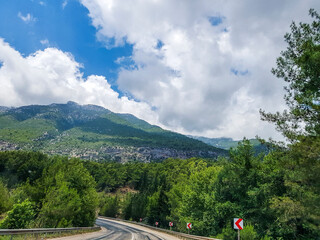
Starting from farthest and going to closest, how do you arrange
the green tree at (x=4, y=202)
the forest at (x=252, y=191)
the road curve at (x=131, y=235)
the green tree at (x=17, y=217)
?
1. the green tree at (x=4, y=202)
2. the road curve at (x=131, y=235)
3. the green tree at (x=17, y=217)
4. the forest at (x=252, y=191)

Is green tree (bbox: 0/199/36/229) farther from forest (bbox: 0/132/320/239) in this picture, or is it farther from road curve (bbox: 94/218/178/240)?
road curve (bbox: 94/218/178/240)

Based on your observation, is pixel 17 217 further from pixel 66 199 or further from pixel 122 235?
pixel 122 235

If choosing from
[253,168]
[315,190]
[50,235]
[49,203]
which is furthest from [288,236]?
[49,203]

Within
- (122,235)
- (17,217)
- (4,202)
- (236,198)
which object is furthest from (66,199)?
(236,198)

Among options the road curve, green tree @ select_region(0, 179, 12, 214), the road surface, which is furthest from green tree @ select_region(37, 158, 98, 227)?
the road curve

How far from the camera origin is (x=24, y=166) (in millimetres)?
78125

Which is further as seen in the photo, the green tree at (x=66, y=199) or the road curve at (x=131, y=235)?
the green tree at (x=66, y=199)

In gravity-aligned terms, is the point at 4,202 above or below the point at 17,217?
below

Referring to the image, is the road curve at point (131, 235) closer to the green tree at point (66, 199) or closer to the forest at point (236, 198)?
the green tree at point (66, 199)

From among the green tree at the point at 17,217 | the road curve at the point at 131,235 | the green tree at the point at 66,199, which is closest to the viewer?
the green tree at the point at 17,217

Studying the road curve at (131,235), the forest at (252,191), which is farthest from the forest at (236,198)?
the road curve at (131,235)

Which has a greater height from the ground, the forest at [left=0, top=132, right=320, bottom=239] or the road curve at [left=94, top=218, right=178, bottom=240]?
the forest at [left=0, top=132, right=320, bottom=239]

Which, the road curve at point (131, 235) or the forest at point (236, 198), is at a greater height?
the forest at point (236, 198)

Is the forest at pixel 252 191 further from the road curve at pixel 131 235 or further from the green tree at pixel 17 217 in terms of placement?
the road curve at pixel 131 235
